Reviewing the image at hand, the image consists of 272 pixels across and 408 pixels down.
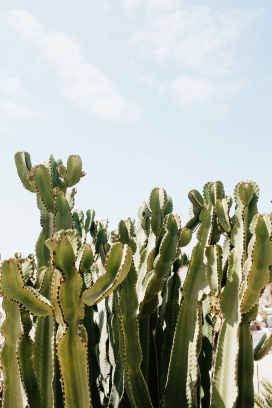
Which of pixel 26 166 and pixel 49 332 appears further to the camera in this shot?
pixel 26 166

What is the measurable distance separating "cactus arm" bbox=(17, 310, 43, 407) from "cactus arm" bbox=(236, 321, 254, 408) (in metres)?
0.95

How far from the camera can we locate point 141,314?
6.73 feet

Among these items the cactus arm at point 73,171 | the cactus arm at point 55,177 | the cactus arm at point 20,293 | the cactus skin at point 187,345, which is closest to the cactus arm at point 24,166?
the cactus arm at point 55,177

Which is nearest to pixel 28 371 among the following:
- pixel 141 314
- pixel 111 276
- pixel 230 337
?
pixel 141 314

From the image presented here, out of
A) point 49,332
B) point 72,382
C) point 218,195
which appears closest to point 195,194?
point 218,195

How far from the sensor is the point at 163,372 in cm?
205

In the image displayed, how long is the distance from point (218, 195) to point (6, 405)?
170 cm

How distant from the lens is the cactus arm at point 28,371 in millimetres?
1832

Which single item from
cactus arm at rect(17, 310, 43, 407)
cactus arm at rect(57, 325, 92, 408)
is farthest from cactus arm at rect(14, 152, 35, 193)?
cactus arm at rect(57, 325, 92, 408)

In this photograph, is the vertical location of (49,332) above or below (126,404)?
above

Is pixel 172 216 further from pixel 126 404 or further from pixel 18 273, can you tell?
pixel 126 404

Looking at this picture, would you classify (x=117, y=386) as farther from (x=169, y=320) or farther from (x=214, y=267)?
(x=214, y=267)

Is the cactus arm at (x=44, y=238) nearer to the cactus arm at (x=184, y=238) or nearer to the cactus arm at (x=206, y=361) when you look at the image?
the cactus arm at (x=184, y=238)

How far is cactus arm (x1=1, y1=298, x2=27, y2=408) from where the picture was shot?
1.88 m
